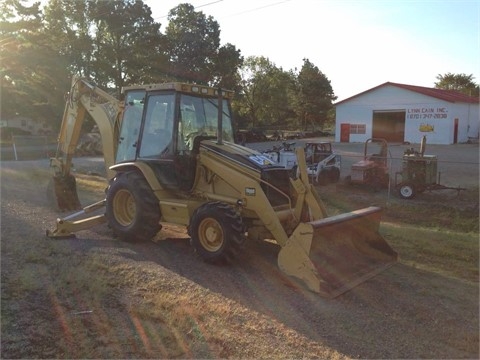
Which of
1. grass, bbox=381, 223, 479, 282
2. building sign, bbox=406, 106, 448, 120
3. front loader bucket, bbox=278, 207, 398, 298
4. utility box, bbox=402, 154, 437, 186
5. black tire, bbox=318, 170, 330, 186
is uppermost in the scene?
building sign, bbox=406, 106, 448, 120

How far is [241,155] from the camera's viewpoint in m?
7.55

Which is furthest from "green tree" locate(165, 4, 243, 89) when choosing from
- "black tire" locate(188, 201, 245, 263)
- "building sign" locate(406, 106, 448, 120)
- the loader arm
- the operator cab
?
"black tire" locate(188, 201, 245, 263)

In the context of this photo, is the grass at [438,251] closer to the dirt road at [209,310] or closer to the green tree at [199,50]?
the dirt road at [209,310]

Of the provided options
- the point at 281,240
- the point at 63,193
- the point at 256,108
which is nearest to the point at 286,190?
the point at 281,240

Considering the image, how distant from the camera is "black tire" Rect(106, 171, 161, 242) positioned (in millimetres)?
8062

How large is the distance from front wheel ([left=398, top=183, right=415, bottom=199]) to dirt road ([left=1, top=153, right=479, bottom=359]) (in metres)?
8.63

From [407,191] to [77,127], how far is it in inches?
419

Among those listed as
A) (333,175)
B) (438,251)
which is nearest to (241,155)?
(438,251)

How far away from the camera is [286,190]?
7590 millimetres

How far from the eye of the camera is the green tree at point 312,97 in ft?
204

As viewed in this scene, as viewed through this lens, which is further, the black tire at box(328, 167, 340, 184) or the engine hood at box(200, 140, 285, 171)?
the black tire at box(328, 167, 340, 184)

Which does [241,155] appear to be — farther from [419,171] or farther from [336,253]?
[419,171]

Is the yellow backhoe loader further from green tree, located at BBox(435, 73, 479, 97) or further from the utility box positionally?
green tree, located at BBox(435, 73, 479, 97)

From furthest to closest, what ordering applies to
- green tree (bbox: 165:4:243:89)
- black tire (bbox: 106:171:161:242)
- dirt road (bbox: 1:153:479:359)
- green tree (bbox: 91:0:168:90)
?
green tree (bbox: 165:4:243:89) < green tree (bbox: 91:0:168:90) < black tire (bbox: 106:171:161:242) < dirt road (bbox: 1:153:479:359)
